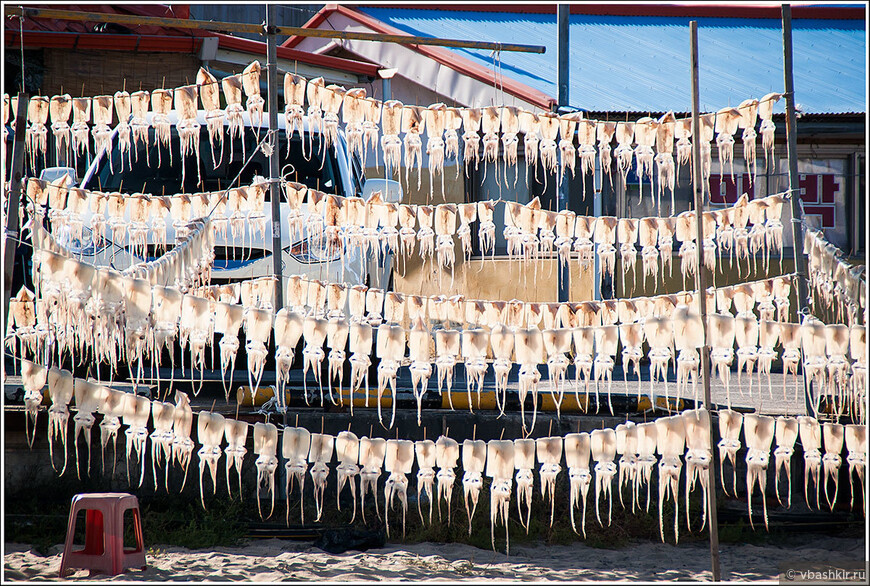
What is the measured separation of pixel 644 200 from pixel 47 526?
8.66 metres

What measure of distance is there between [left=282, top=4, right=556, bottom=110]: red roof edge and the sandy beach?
5.97 meters

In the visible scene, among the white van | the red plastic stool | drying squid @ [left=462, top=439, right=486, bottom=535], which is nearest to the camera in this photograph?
the red plastic stool

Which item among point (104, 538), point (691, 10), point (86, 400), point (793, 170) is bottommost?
point (104, 538)

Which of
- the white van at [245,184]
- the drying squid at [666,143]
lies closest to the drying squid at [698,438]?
the drying squid at [666,143]

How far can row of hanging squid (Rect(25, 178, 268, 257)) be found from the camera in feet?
20.5

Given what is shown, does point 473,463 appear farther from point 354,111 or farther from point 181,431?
point 354,111

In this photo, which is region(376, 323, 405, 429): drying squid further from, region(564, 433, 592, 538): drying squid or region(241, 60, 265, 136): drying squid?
region(241, 60, 265, 136): drying squid

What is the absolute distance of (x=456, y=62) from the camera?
11.8 meters

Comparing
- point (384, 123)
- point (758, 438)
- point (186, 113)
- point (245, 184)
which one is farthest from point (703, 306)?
point (245, 184)

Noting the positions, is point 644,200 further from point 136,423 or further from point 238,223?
point 136,423

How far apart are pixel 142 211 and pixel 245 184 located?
6.52 feet

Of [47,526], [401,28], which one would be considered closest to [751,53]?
[401,28]

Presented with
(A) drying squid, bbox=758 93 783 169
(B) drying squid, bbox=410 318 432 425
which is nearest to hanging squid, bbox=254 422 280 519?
(B) drying squid, bbox=410 318 432 425

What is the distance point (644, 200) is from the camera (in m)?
11.2
